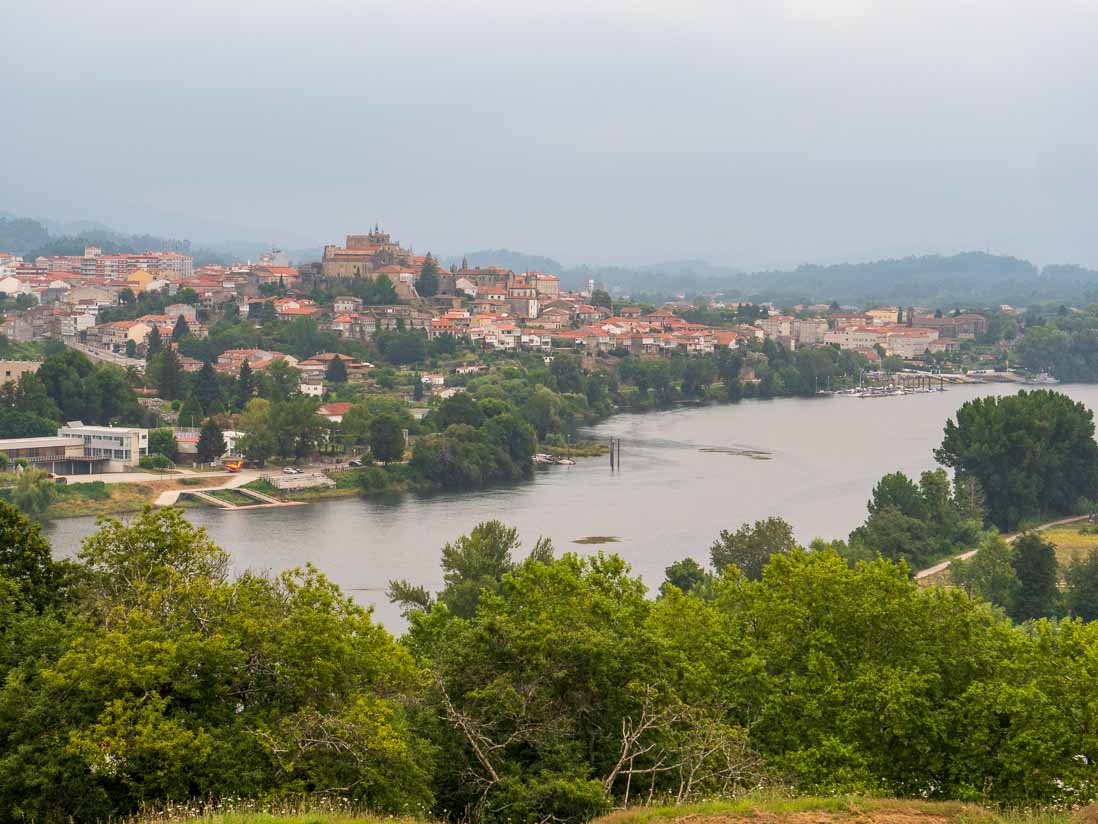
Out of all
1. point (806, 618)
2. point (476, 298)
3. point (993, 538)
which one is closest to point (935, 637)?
point (806, 618)

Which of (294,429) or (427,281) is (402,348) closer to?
(427,281)

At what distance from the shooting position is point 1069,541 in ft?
45.0

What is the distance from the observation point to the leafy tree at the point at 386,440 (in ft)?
61.6

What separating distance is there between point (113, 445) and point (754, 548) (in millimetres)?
10004

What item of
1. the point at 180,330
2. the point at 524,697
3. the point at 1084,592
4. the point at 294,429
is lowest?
the point at 1084,592

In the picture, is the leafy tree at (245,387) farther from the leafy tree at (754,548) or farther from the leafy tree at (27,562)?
the leafy tree at (27,562)

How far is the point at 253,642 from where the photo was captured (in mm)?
4637

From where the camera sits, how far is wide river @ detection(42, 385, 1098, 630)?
1345cm

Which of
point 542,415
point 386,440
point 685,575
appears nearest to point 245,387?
point 542,415

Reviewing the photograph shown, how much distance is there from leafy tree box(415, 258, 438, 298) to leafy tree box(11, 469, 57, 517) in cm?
1978

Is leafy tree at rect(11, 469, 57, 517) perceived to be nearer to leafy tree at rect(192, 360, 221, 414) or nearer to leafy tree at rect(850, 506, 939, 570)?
leafy tree at rect(192, 360, 221, 414)

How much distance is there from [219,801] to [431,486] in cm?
1425

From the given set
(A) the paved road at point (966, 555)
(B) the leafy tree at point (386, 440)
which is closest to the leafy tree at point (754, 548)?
(A) the paved road at point (966, 555)

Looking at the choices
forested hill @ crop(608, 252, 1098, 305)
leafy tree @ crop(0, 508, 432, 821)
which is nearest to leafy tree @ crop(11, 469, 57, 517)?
leafy tree @ crop(0, 508, 432, 821)
